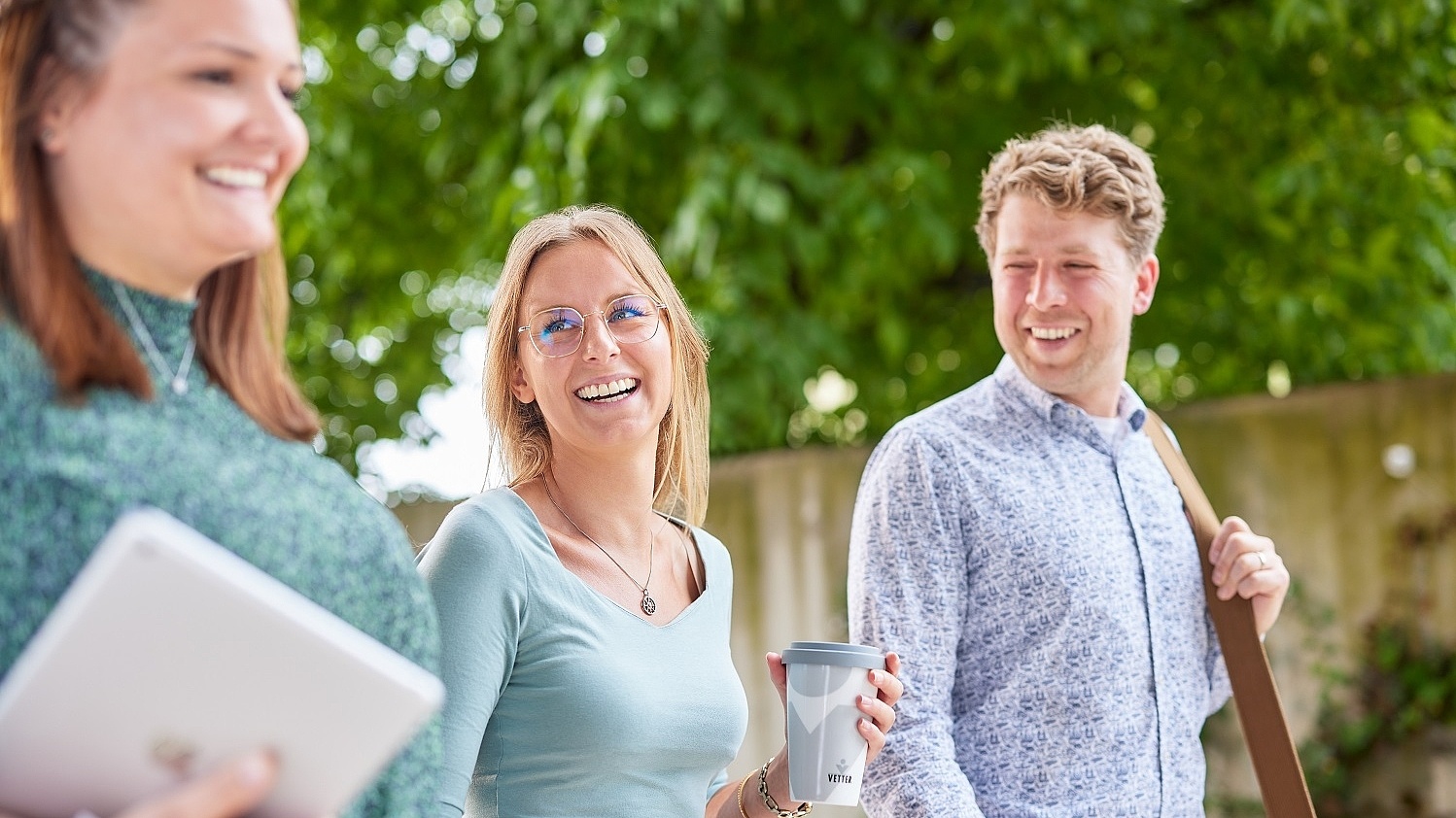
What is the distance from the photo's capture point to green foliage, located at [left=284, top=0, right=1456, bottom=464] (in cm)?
467

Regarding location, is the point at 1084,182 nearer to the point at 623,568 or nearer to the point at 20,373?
the point at 623,568

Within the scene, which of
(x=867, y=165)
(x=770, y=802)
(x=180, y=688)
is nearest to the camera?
(x=180, y=688)

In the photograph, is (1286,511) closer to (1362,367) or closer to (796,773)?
(1362,367)

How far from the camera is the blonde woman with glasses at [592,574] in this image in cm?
185

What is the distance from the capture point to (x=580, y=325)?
210 cm

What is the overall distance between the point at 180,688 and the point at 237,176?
1.42ft

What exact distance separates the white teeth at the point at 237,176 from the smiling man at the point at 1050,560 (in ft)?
4.24

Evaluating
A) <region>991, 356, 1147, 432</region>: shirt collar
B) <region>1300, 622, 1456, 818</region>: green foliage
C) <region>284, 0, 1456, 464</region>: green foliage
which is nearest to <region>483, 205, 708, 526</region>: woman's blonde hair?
<region>991, 356, 1147, 432</region>: shirt collar

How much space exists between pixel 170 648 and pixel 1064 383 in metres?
1.77

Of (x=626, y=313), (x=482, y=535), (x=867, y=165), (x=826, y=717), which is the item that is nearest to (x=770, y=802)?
(x=826, y=717)

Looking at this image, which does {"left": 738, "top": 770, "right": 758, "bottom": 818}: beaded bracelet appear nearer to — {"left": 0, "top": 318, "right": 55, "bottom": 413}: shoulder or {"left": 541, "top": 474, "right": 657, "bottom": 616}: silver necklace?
{"left": 541, "top": 474, "right": 657, "bottom": 616}: silver necklace

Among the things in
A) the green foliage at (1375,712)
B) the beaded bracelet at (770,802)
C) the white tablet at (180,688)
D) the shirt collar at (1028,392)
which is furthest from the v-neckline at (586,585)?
the green foliage at (1375,712)

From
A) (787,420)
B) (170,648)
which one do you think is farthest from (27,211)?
(787,420)

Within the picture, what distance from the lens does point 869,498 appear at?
93.9 inches
